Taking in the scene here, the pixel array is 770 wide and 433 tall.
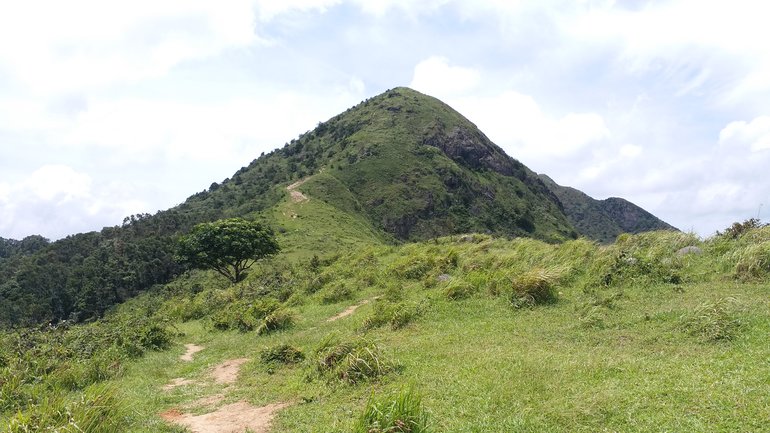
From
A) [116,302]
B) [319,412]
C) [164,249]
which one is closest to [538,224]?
[164,249]

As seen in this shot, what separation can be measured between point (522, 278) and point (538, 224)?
121163mm

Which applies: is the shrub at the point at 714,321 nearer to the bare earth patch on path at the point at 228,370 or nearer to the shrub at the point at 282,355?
the shrub at the point at 282,355

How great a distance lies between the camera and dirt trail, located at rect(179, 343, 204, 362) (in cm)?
1814

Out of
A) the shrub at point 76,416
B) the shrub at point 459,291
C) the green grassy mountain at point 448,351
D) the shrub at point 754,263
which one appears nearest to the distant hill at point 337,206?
the green grassy mountain at point 448,351

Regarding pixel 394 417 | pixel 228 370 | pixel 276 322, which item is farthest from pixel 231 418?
pixel 276 322

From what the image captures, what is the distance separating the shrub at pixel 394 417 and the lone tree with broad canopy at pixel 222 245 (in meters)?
39.4

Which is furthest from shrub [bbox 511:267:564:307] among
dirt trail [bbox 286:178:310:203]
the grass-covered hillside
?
dirt trail [bbox 286:178:310:203]

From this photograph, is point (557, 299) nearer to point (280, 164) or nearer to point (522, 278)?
point (522, 278)

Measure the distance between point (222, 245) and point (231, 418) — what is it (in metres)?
36.1

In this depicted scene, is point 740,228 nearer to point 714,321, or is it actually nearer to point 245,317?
point 714,321

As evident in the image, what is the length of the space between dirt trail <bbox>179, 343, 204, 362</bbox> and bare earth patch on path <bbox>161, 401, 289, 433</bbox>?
7371mm

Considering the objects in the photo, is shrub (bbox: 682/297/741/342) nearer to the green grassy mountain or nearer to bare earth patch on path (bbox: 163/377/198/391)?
the green grassy mountain

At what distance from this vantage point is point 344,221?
89375 millimetres

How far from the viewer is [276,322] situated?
66.8ft
